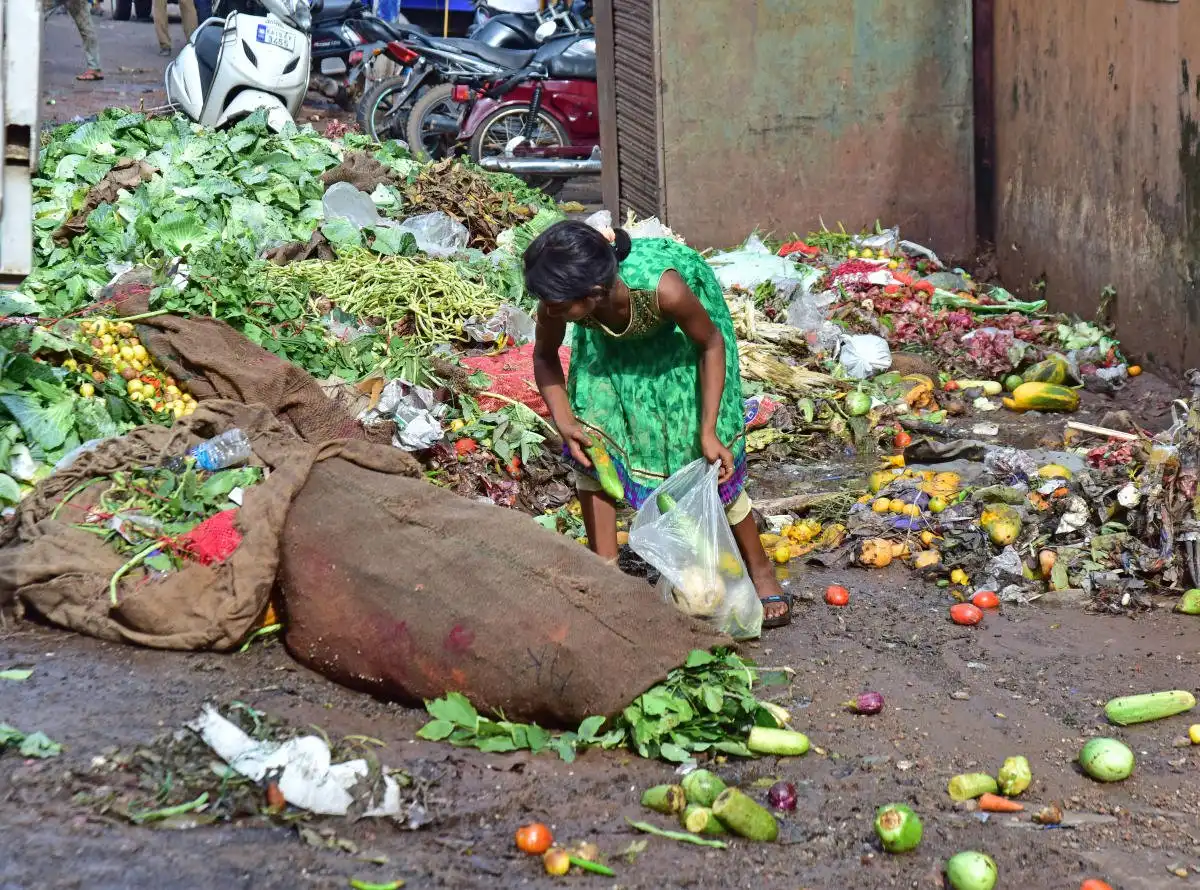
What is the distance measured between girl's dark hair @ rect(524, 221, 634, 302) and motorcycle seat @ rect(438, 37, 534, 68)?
7358 millimetres

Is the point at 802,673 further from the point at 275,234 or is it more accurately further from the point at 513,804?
the point at 275,234

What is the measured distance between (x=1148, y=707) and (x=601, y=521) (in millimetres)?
1623

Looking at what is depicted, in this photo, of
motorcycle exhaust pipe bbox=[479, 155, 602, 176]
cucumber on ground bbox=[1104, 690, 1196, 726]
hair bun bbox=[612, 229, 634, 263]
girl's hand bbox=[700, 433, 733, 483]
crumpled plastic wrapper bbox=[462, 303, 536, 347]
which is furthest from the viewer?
motorcycle exhaust pipe bbox=[479, 155, 602, 176]

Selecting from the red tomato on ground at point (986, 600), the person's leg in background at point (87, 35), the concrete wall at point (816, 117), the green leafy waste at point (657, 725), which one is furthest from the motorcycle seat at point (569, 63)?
the green leafy waste at point (657, 725)

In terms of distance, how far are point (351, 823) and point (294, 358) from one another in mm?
3161

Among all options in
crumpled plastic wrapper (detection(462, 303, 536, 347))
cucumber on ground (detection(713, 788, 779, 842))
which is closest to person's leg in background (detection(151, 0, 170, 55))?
crumpled plastic wrapper (detection(462, 303, 536, 347))

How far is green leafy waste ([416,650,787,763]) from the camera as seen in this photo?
317cm

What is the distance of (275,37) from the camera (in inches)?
358

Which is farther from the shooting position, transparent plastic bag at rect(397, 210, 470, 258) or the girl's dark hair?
transparent plastic bag at rect(397, 210, 470, 258)

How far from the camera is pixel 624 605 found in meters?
3.33

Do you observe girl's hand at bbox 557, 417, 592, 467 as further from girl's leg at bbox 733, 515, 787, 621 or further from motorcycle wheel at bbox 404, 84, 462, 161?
motorcycle wheel at bbox 404, 84, 462, 161

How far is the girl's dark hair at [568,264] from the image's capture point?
3.45 meters

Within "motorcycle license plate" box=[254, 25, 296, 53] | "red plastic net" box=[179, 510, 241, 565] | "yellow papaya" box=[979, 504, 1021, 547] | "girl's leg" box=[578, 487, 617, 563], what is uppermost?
"motorcycle license plate" box=[254, 25, 296, 53]

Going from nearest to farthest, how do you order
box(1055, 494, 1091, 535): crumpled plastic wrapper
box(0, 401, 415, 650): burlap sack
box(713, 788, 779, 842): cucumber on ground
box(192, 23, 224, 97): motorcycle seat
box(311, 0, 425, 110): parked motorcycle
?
1. box(713, 788, 779, 842): cucumber on ground
2. box(0, 401, 415, 650): burlap sack
3. box(1055, 494, 1091, 535): crumpled plastic wrapper
4. box(192, 23, 224, 97): motorcycle seat
5. box(311, 0, 425, 110): parked motorcycle
